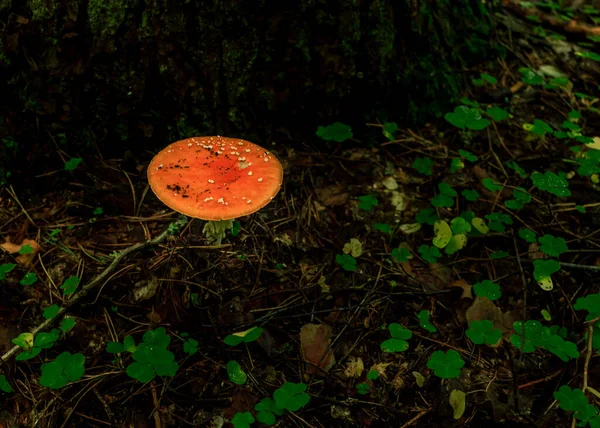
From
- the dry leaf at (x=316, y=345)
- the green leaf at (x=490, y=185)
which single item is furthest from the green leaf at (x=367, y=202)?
the dry leaf at (x=316, y=345)

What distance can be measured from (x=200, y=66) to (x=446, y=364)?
8.16 feet

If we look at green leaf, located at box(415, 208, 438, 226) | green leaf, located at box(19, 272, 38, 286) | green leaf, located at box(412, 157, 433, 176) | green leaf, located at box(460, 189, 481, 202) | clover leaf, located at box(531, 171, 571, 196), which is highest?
clover leaf, located at box(531, 171, 571, 196)

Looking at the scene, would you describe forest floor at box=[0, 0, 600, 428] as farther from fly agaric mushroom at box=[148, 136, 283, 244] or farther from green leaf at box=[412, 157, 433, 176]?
fly agaric mushroom at box=[148, 136, 283, 244]

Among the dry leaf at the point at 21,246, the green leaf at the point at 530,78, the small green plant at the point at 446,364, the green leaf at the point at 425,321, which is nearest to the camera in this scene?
the small green plant at the point at 446,364

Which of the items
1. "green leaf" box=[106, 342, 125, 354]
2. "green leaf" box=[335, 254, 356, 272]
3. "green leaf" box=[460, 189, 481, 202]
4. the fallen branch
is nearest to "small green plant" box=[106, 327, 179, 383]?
"green leaf" box=[106, 342, 125, 354]

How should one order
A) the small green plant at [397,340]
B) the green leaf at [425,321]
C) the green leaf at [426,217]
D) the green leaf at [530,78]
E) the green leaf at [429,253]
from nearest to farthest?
the small green plant at [397,340]
the green leaf at [425,321]
the green leaf at [429,253]
the green leaf at [426,217]
the green leaf at [530,78]

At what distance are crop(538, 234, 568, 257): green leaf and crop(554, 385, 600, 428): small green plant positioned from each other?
90 centimetres

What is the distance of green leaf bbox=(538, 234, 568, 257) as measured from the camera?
112 inches

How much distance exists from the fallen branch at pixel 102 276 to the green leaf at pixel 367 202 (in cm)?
129

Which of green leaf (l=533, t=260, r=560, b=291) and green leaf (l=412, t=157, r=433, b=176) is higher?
green leaf (l=412, t=157, r=433, b=176)

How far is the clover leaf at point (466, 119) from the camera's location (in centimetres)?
328

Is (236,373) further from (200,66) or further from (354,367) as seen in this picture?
(200,66)

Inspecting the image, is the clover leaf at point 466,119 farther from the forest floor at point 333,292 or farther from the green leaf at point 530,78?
the green leaf at point 530,78

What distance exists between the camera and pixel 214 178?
2.37m
